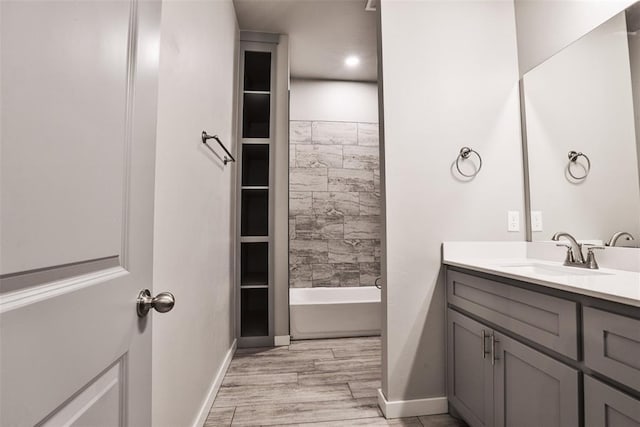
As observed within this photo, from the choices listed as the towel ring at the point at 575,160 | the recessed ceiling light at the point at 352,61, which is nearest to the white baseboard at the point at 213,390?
the towel ring at the point at 575,160

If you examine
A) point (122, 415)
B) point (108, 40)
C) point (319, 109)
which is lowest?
point (122, 415)

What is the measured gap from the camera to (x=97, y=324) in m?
0.46

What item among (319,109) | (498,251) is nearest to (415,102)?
(498,251)

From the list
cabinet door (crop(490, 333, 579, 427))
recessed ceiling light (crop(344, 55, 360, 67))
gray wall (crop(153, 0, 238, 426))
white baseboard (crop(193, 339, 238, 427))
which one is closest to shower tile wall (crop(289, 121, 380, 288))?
recessed ceiling light (crop(344, 55, 360, 67))

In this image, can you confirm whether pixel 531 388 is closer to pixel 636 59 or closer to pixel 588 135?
pixel 588 135

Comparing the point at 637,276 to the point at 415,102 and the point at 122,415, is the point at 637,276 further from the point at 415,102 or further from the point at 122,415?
the point at 122,415

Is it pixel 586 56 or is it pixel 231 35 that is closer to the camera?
pixel 586 56

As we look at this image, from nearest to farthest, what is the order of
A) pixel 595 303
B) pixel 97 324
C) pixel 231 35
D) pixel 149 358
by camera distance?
pixel 97 324 → pixel 149 358 → pixel 595 303 → pixel 231 35

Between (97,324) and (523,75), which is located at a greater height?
(523,75)

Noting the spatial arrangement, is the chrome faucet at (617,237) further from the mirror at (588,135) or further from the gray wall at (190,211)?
the gray wall at (190,211)

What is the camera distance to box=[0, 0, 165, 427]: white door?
0.32m

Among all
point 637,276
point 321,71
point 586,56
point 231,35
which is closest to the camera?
point 637,276

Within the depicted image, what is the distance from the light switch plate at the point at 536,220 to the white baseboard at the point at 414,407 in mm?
1142

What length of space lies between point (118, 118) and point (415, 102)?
163 centimetres
